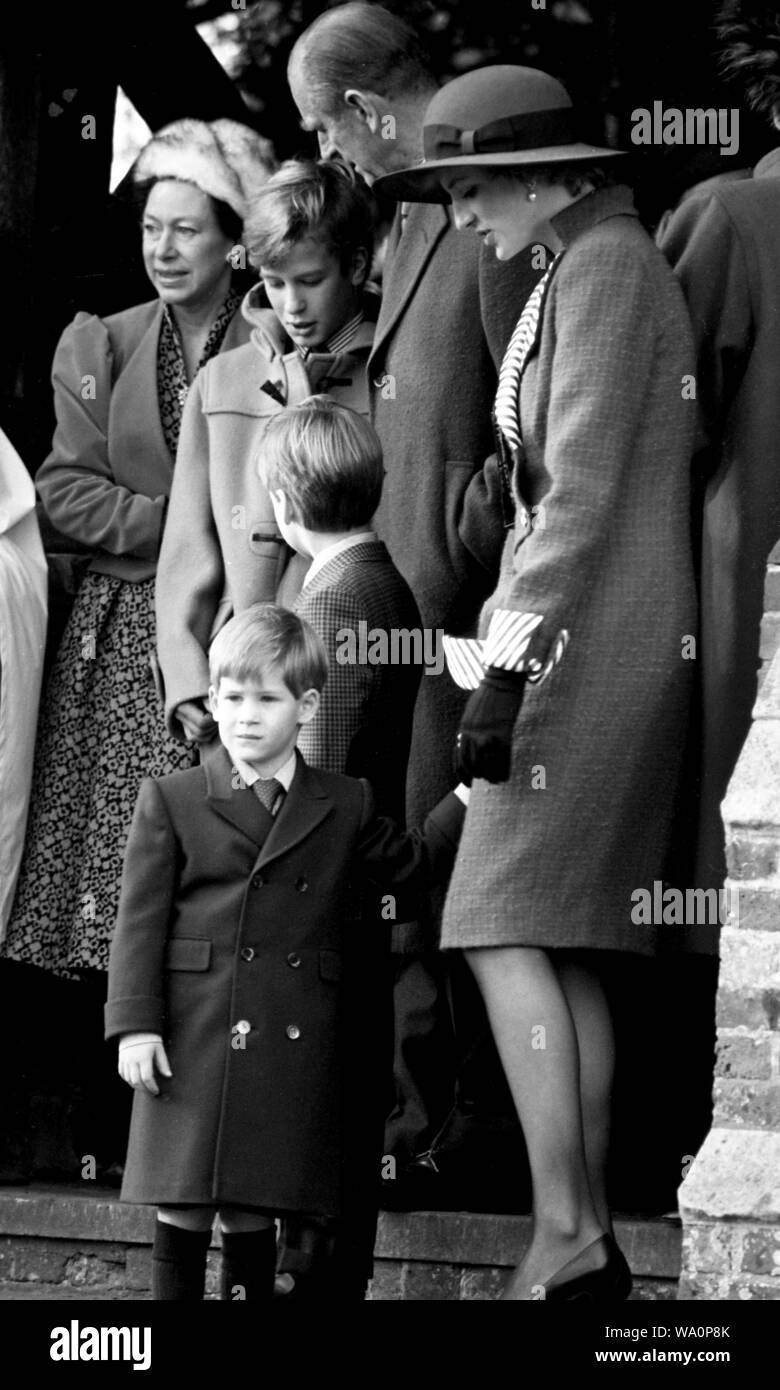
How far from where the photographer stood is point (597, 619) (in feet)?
13.5

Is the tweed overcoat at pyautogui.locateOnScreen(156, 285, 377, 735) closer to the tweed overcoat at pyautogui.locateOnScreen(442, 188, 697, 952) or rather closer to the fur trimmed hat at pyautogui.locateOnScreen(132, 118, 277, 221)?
the fur trimmed hat at pyautogui.locateOnScreen(132, 118, 277, 221)

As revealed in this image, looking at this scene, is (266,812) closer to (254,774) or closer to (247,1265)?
(254,774)

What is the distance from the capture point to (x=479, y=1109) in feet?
15.9

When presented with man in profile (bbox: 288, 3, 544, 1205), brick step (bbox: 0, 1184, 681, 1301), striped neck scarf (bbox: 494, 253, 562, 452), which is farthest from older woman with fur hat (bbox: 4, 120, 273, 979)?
striped neck scarf (bbox: 494, 253, 562, 452)

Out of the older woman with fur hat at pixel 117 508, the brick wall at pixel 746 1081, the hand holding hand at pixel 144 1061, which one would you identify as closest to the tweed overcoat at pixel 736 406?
the brick wall at pixel 746 1081

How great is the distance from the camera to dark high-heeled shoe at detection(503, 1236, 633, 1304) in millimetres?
3934

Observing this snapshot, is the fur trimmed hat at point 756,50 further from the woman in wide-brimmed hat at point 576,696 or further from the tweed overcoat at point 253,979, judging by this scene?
the tweed overcoat at point 253,979

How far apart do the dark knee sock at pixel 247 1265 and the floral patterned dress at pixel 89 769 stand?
3.46 ft

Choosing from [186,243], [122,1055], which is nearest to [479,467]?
[186,243]

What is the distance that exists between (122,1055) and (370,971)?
17.1 inches

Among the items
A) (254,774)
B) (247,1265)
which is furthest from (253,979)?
(247,1265)

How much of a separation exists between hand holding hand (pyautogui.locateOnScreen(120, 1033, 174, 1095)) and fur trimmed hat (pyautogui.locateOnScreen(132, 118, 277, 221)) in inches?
77.9

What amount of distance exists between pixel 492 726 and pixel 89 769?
1.48 meters

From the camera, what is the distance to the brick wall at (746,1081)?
12.5 ft
